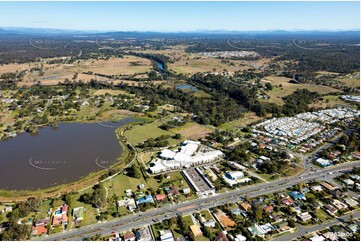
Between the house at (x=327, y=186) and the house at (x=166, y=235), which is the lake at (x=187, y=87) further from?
the house at (x=166, y=235)

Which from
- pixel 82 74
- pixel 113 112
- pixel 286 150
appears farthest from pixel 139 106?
pixel 82 74

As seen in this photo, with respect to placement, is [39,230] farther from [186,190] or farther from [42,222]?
[186,190]

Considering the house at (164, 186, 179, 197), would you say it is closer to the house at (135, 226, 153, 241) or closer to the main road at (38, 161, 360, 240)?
the main road at (38, 161, 360, 240)

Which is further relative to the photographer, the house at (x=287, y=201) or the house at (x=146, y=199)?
the house at (x=146, y=199)

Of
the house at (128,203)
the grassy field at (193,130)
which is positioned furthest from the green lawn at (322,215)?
the grassy field at (193,130)

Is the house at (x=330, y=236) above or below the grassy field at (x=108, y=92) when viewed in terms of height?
below

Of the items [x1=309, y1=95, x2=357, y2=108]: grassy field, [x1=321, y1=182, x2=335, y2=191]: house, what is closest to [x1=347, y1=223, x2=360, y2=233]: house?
[x1=321, y1=182, x2=335, y2=191]: house
